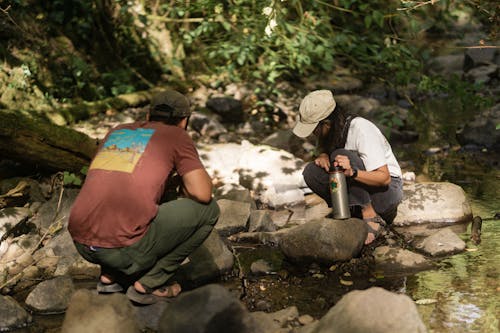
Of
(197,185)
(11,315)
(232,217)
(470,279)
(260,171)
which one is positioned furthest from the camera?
(260,171)

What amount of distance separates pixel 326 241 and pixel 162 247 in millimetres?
1265

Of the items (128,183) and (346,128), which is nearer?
(128,183)

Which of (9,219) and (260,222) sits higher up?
(9,219)

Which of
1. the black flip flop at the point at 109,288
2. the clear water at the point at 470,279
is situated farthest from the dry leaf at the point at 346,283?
the black flip flop at the point at 109,288

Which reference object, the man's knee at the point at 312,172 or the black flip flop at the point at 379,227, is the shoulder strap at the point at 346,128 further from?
the black flip flop at the point at 379,227

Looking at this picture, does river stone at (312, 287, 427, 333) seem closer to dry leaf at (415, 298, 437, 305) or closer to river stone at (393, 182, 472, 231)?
dry leaf at (415, 298, 437, 305)

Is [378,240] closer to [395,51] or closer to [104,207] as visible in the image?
[104,207]

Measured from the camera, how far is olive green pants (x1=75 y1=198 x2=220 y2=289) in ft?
12.1

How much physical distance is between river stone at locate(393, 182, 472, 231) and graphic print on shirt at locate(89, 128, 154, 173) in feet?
8.56

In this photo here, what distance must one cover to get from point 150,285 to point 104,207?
0.63 metres

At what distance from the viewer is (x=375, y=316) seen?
2965mm

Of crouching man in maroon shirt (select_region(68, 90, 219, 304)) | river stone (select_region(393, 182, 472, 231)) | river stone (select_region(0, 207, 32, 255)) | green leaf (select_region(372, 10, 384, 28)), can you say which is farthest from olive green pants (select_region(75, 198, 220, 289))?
green leaf (select_region(372, 10, 384, 28))

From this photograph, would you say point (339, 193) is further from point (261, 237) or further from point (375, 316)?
point (375, 316)

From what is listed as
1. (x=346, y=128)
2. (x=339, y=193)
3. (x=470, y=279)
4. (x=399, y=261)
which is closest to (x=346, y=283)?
(x=399, y=261)
